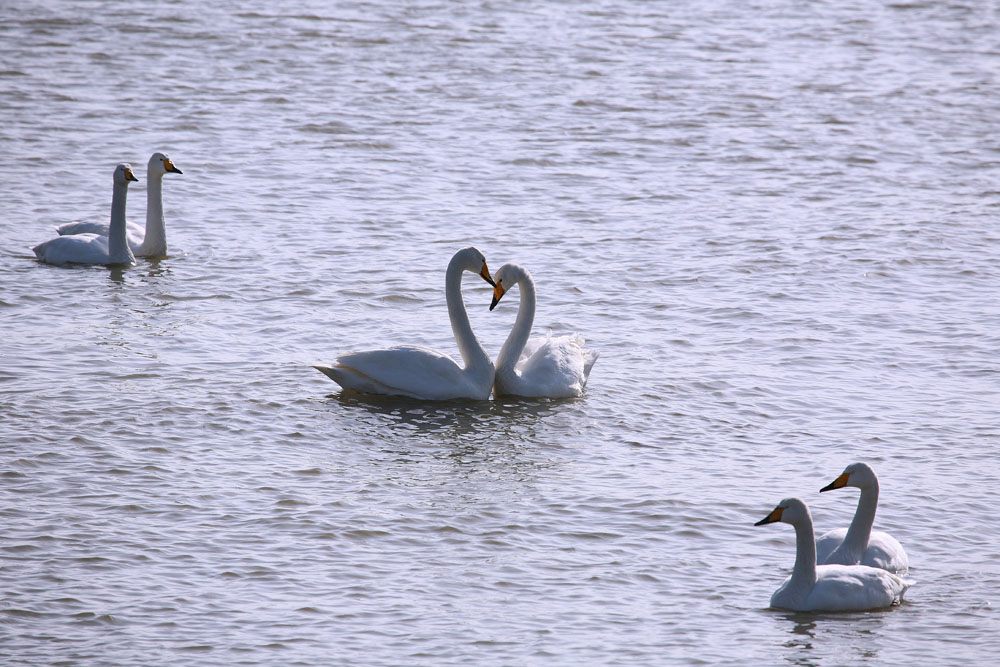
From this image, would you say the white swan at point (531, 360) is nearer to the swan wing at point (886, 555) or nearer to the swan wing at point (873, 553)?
the swan wing at point (873, 553)

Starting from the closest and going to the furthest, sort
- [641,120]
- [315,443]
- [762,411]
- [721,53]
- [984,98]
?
[315,443] → [762,411] → [641,120] → [984,98] → [721,53]

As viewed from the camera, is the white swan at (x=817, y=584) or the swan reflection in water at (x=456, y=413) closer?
the white swan at (x=817, y=584)

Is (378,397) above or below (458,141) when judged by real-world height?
below

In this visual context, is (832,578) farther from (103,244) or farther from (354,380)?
(103,244)

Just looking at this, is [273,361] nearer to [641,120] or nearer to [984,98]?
[641,120]

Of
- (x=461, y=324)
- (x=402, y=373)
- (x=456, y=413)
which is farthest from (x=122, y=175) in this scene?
(x=456, y=413)

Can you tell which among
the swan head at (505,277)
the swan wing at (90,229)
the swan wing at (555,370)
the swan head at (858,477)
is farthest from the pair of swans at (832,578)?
the swan wing at (90,229)

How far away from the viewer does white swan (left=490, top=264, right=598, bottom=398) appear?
10.2 m

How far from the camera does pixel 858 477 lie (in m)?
7.57

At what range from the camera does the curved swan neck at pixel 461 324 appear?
1028cm

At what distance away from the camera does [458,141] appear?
18.0 m

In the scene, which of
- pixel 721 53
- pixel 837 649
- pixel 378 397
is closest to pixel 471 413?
pixel 378 397

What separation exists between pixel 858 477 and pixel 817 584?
73 cm

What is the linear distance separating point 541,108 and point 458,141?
242 cm
